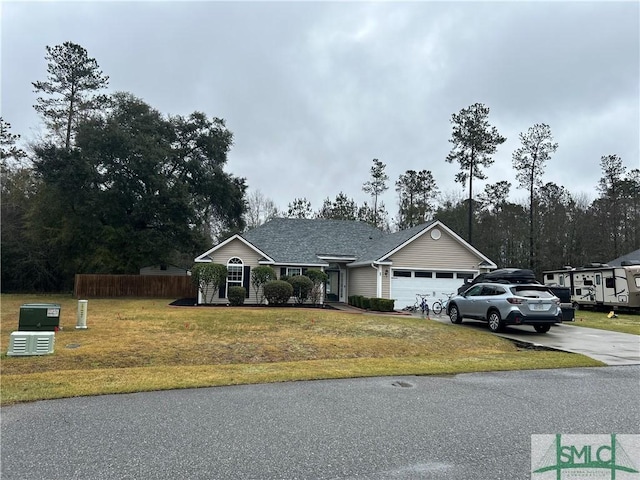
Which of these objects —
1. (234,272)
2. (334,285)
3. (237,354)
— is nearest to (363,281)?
(334,285)

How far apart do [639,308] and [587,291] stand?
2.94 m

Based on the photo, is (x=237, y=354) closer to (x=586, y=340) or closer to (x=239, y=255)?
(x=586, y=340)

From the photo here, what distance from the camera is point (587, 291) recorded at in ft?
82.7

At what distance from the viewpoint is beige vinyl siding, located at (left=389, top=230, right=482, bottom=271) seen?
22672mm

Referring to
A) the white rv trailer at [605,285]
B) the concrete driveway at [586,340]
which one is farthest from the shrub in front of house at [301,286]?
the white rv trailer at [605,285]

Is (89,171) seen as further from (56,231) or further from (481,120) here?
(481,120)

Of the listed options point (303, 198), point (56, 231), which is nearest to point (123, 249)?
point (56, 231)

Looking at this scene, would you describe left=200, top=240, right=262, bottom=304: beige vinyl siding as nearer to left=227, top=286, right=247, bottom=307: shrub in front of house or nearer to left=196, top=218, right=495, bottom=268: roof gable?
left=196, top=218, right=495, bottom=268: roof gable

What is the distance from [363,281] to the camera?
2408 centimetres

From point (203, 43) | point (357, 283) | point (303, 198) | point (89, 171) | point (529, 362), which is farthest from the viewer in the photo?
point (303, 198)

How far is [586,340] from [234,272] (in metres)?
16.3

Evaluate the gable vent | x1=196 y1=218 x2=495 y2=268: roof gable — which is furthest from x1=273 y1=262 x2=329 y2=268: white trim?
the gable vent

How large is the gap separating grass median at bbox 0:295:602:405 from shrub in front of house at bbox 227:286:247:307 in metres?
5.74

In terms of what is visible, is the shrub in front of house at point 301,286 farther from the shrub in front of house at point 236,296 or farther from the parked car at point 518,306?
the parked car at point 518,306
